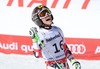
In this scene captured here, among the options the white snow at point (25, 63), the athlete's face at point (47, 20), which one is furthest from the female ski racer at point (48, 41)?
the white snow at point (25, 63)

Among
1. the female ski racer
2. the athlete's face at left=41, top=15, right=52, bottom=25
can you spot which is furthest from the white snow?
the athlete's face at left=41, top=15, right=52, bottom=25

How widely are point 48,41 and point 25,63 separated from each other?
2370 mm

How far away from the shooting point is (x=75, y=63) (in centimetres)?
406

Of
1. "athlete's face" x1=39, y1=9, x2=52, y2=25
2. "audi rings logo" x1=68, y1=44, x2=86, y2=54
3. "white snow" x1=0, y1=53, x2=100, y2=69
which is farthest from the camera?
"audi rings logo" x1=68, y1=44, x2=86, y2=54

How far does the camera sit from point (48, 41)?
4.08 metres

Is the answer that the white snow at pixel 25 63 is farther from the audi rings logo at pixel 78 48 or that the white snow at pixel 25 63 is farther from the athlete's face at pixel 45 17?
the athlete's face at pixel 45 17

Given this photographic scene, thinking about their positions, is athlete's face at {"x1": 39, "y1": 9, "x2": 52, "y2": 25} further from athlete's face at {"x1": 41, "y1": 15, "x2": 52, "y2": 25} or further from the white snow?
the white snow

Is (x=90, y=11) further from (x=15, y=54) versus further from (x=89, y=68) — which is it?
(x=15, y=54)

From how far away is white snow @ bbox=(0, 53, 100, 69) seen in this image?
244 inches

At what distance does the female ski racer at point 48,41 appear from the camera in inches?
158

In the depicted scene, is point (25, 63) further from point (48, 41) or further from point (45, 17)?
point (45, 17)

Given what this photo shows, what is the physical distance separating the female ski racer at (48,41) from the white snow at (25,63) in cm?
207

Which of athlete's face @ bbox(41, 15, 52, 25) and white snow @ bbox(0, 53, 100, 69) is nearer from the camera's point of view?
athlete's face @ bbox(41, 15, 52, 25)

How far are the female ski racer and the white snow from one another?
207 cm
